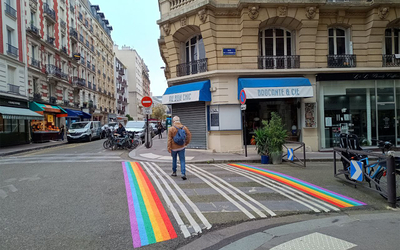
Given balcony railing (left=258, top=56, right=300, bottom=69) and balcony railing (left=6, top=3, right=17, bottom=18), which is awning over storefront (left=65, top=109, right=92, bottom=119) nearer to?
balcony railing (left=6, top=3, right=17, bottom=18)

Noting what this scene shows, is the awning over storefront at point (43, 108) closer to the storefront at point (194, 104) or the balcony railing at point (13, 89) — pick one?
the balcony railing at point (13, 89)

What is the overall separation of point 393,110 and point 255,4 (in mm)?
9673

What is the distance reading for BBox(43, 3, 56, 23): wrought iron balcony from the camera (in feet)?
90.3

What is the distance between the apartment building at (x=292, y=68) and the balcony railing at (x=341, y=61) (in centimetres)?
5

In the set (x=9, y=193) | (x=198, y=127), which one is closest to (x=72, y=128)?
(x=198, y=127)

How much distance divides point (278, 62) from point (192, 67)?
4.71 meters

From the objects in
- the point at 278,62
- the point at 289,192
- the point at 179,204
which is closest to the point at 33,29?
the point at 278,62

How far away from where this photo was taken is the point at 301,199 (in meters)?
5.12

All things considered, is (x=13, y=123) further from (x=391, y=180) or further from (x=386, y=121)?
(x=386, y=121)

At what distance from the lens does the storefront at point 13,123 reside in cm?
1811

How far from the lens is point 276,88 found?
1212cm

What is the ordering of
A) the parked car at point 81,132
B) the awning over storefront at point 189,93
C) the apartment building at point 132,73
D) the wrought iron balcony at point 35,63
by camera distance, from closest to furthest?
Result: the awning over storefront at point 189,93, the parked car at point 81,132, the wrought iron balcony at point 35,63, the apartment building at point 132,73

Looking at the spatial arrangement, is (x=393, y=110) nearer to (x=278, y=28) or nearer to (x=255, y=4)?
(x=278, y=28)

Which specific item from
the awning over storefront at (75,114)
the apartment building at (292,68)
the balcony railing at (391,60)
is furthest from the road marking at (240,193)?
the awning over storefront at (75,114)
